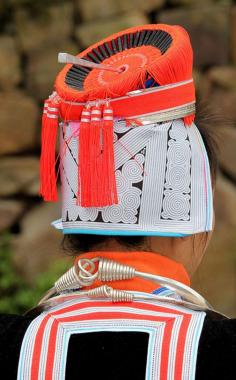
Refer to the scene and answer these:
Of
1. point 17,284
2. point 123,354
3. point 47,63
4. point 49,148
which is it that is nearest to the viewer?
point 123,354

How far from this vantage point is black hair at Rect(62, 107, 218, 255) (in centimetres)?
127

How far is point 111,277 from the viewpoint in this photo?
4.02 feet

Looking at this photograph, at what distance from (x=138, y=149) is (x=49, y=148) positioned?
176 mm

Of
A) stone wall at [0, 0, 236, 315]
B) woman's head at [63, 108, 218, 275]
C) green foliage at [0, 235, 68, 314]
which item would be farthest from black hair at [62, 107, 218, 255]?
stone wall at [0, 0, 236, 315]

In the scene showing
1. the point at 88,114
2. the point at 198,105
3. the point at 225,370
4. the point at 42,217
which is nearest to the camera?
the point at 225,370

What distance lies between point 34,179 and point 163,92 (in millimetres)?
2733

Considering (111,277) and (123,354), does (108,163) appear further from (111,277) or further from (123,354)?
(123,354)

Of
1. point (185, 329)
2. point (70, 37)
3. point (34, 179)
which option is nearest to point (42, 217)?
point (34, 179)

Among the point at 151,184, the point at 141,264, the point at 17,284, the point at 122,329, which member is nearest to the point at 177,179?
the point at 151,184

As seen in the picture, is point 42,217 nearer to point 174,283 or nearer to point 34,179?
point 34,179

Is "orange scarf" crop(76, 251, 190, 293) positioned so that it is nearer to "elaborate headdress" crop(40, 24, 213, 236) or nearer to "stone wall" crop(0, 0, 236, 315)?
"elaborate headdress" crop(40, 24, 213, 236)

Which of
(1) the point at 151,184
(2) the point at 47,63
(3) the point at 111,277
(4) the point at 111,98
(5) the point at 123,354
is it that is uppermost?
(2) the point at 47,63

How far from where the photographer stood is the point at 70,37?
4012 millimetres

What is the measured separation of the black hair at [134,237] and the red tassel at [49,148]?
0.09 m
